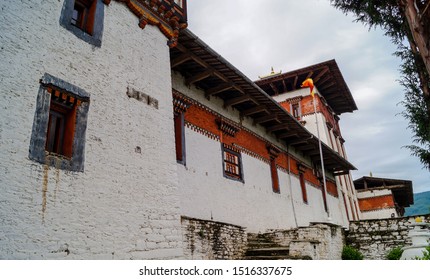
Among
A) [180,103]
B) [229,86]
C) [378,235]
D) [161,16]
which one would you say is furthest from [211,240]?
[378,235]

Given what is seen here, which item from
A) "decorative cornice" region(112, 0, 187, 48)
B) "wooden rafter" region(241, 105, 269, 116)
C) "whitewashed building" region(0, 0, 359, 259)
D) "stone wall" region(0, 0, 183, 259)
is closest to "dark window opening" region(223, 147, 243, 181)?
"whitewashed building" region(0, 0, 359, 259)

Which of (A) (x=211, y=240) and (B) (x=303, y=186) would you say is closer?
(A) (x=211, y=240)

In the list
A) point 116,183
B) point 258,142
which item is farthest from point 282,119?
point 116,183

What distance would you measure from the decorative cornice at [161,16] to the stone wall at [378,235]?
12181 mm

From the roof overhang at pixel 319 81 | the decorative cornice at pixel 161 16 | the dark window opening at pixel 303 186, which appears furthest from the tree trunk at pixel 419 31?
the roof overhang at pixel 319 81

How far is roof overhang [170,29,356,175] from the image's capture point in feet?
28.2

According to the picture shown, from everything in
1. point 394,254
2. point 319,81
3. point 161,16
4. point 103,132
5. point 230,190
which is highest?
point 319,81

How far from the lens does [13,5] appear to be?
465 cm

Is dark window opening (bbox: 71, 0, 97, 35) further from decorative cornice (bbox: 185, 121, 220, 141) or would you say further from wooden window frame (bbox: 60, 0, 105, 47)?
decorative cornice (bbox: 185, 121, 220, 141)

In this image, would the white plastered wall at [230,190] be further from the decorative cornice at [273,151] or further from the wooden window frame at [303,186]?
the wooden window frame at [303,186]

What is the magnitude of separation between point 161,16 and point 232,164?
536cm

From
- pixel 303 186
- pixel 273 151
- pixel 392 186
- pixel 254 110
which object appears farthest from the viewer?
pixel 392 186

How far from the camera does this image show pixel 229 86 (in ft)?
33.6

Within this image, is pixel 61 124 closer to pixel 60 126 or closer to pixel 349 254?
pixel 60 126
